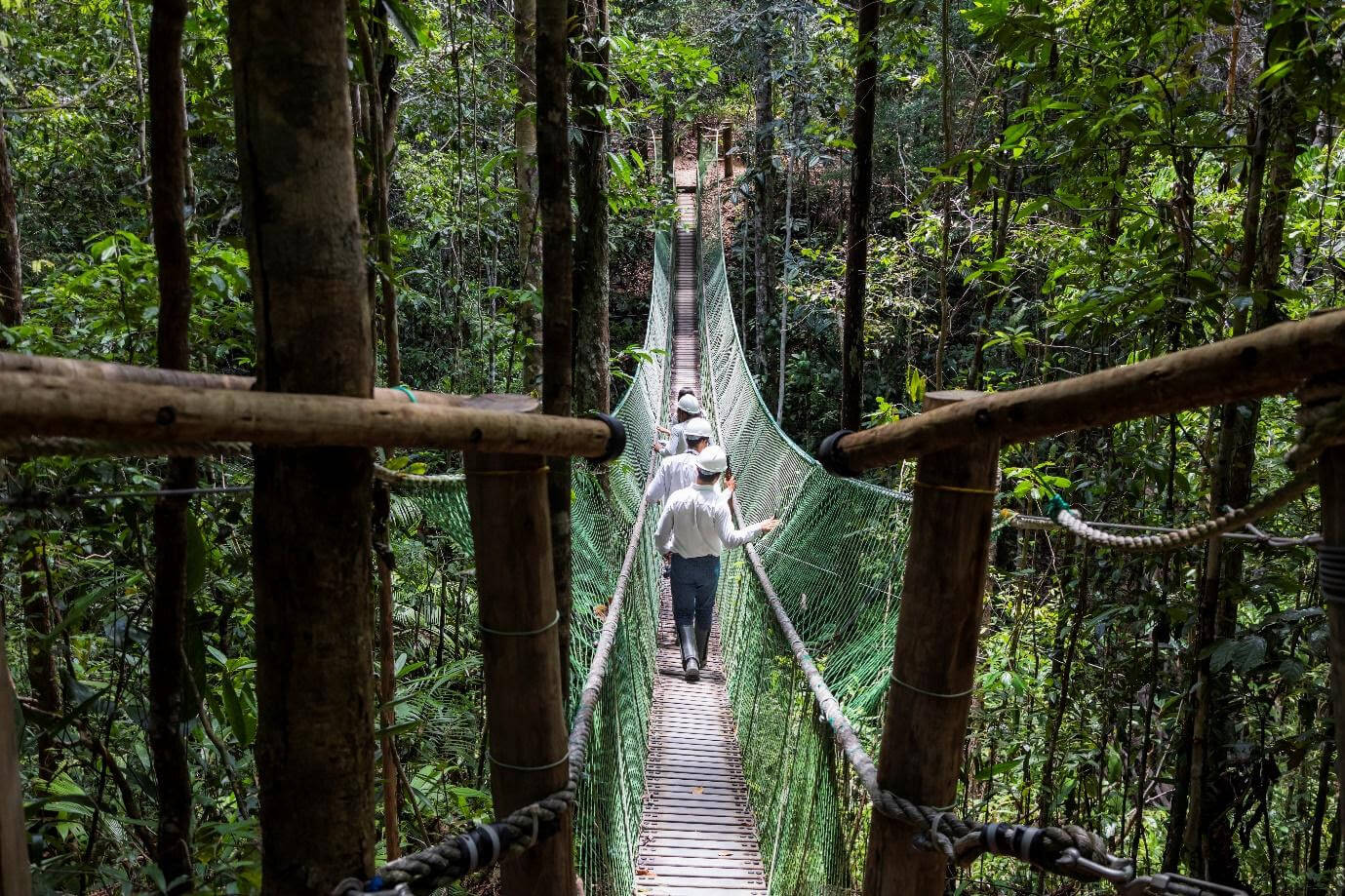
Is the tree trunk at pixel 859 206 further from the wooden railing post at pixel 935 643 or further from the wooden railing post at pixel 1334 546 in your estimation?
the wooden railing post at pixel 1334 546

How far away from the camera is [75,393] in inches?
20.8

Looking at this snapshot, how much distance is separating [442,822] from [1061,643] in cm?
170

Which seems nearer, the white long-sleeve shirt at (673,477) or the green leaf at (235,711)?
the green leaf at (235,711)

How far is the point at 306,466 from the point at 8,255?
1835 millimetres

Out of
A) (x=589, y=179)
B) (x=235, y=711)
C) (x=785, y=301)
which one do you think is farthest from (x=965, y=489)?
(x=785, y=301)

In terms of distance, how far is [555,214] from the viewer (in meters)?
1.53

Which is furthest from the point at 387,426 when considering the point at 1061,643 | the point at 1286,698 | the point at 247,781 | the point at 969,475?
the point at 1061,643

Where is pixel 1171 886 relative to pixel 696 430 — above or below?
below

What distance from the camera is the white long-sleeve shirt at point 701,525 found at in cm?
304

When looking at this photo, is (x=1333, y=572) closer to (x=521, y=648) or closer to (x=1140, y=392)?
(x=1140, y=392)

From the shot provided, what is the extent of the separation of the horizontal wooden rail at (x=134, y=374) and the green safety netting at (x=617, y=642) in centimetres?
38

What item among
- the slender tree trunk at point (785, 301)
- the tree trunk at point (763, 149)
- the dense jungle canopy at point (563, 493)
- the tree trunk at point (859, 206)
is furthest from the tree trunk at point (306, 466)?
the tree trunk at point (763, 149)

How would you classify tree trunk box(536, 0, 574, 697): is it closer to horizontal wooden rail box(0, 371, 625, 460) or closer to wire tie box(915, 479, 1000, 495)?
horizontal wooden rail box(0, 371, 625, 460)

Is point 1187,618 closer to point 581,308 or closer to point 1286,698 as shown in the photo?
point 1286,698
